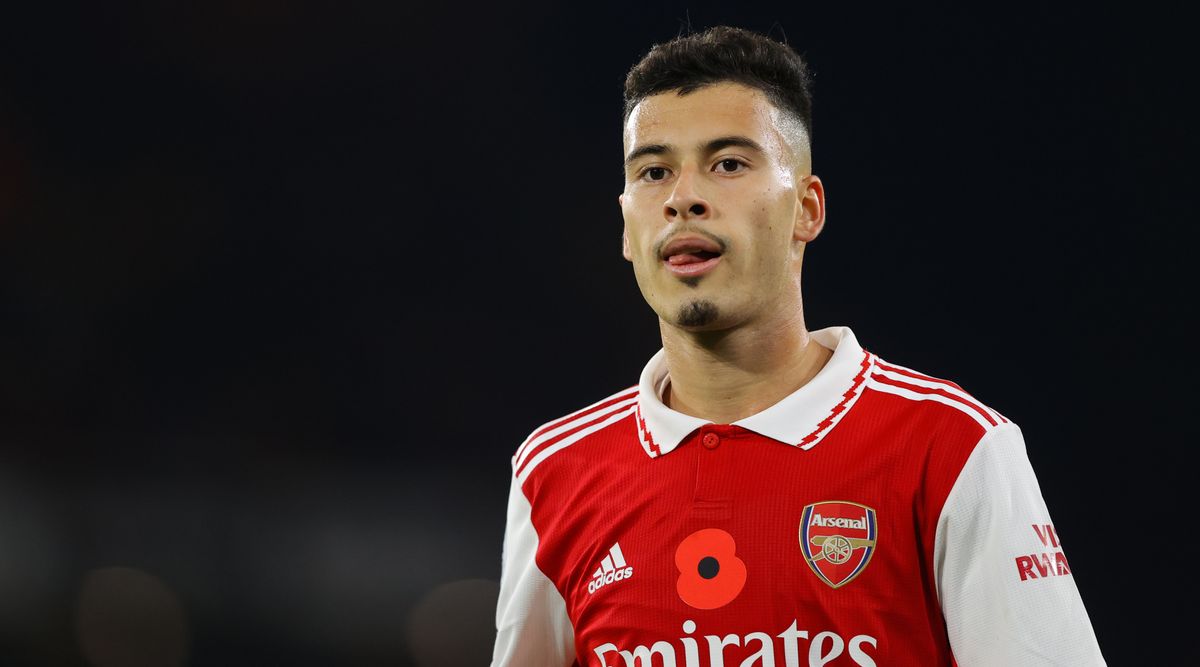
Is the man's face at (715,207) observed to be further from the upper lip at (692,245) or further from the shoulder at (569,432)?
the shoulder at (569,432)

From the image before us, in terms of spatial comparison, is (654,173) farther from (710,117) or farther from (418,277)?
(418,277)

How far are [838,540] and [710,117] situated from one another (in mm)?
462

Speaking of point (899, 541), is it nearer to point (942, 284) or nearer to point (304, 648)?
point (942, 284)

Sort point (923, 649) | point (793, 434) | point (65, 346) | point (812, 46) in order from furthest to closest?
point (65, 346), point (812, 46), point (793, 434), point (923, 649)

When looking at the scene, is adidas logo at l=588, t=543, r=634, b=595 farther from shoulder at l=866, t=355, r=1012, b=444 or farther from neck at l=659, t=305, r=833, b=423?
shoulder at l=866, t=355, r=1012, b=444

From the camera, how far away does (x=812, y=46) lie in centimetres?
244

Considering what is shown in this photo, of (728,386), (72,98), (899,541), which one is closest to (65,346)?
(72,98)

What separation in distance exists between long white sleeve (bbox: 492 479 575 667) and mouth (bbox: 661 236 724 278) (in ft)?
1.13

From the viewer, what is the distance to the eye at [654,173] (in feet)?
4.27

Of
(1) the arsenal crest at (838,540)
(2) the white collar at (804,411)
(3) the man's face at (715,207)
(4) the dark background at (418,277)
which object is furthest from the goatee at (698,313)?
(4) the dark background at (418,277)

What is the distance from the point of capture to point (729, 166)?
1270 mm

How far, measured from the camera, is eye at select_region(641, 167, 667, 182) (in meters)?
1.30

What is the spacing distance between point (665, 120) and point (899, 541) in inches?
19.9

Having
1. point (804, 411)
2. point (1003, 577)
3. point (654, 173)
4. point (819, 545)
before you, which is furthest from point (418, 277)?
point (1003, 577)
